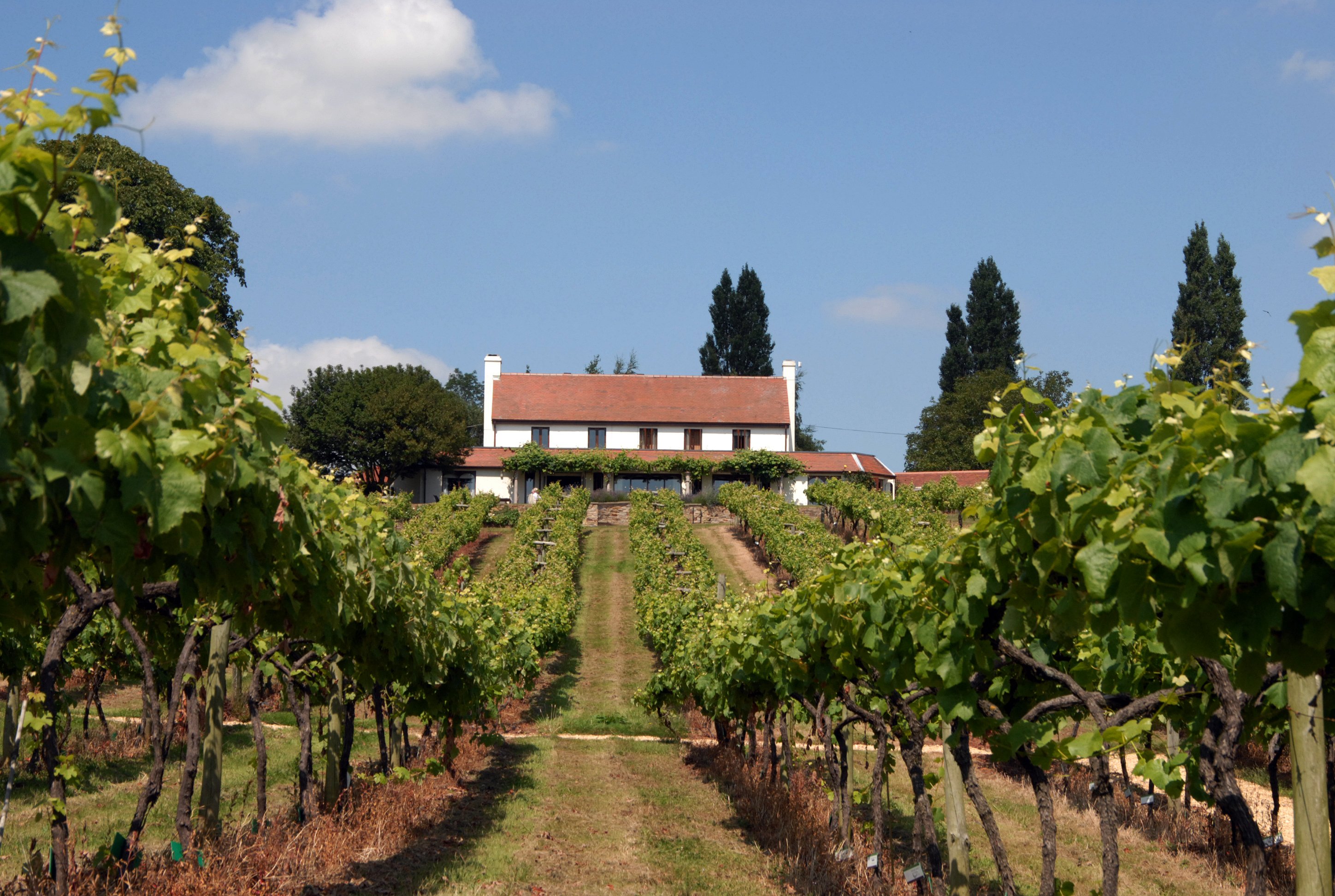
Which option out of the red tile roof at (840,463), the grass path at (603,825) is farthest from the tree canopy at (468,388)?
the grass path at (603,825)

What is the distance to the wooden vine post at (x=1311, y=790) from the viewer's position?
12.1 ft

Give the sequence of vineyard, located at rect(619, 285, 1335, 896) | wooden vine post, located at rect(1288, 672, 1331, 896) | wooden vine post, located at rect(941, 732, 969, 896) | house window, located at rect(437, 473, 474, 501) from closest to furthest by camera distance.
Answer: vineyard, located at rect(619, 285, 1335, 896), wooden vine post, located at rect(1288, 672, 1331, 896), wooden vine post, located at rect(941, 732, 969, 896), house window, located at rect(437, 473, 474, 501)

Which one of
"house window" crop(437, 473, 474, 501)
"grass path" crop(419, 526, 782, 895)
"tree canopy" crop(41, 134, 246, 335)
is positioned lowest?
"grass path" crop(419, 526, 782, 895)

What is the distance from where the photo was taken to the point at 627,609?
28.5 m

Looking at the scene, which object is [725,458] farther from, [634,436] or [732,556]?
[732,556]

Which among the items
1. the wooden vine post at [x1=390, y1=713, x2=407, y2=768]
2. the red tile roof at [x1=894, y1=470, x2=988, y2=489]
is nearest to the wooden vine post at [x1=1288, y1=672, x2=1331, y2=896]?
the wooden vine post at [x1=390, y1=713, x2=407, y2=768]

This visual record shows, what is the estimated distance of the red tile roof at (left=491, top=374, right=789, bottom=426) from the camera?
48.6m

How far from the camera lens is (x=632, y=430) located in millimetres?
48594

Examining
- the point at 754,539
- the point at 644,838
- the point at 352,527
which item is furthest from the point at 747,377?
the point at 352,527

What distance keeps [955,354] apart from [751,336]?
49.7 feet

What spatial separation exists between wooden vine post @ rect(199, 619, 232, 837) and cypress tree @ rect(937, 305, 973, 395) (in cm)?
6842

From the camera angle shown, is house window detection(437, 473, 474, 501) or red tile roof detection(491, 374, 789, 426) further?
red tile roof detection(491, 374, 789, 426)

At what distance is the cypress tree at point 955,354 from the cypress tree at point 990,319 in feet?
1.45

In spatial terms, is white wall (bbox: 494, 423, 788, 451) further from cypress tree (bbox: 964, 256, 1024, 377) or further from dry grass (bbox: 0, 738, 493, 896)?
dry grass (bbox: 0, 738, 493, 896)
